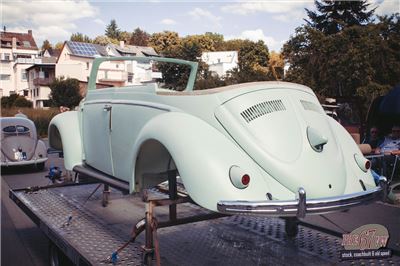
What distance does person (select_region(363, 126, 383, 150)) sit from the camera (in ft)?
26.9

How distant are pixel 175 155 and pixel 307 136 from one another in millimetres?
916

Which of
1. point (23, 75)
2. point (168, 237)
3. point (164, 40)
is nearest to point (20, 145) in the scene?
point (168, 237)

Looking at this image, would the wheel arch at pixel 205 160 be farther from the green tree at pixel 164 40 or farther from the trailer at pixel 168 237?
the green tree at pixel 164 40

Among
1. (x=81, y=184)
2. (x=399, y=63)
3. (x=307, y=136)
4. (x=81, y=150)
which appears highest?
(x=399, y=63)

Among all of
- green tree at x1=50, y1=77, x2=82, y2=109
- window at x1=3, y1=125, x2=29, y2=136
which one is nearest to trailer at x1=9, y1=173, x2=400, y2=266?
window at x1=3, y1=125, x2=29, y2=136

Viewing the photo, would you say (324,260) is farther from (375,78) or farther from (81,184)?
(375,78)

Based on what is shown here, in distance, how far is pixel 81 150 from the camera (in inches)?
197

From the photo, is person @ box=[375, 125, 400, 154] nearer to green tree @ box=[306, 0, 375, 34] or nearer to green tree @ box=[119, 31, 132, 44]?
green tree @ box=[306, 0, 375, 34]

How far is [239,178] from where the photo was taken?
2727 millimetres

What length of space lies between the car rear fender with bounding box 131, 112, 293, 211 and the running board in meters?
0.96

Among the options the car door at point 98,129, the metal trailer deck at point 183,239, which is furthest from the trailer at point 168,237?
the car door at point 98,129

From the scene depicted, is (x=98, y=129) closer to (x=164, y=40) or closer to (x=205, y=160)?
(x=205, y=160)

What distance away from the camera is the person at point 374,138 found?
26.9 ft

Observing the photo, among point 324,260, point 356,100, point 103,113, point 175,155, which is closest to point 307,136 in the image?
point 175,155
